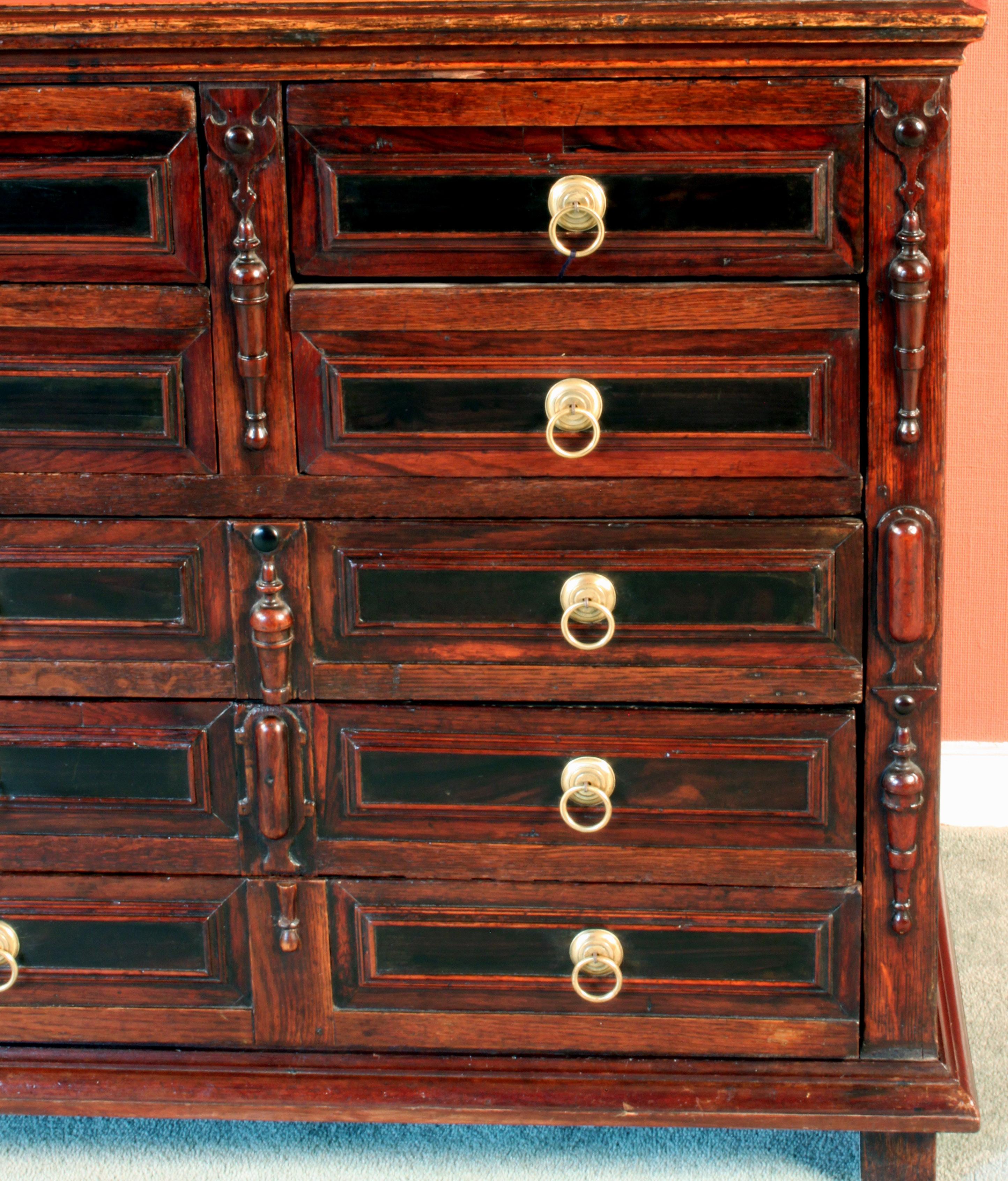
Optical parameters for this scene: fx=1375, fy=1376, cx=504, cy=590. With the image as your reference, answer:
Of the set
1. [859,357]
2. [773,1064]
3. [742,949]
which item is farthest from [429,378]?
[773,1064]

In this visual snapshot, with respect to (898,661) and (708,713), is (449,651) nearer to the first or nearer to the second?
(708,713)

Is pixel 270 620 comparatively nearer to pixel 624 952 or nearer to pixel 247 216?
pixel 247 216

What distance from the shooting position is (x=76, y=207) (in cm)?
113

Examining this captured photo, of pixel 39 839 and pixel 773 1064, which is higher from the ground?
pixel 39 839

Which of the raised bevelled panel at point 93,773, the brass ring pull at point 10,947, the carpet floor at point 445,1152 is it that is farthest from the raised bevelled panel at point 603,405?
the carpet floor at point 445,1152

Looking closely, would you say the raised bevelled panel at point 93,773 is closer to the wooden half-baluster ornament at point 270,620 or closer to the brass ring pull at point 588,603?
the wooden half-baluster ornament at point 270,620

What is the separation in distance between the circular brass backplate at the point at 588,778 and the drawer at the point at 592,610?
0.06 metres

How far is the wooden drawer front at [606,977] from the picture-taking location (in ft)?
4.07

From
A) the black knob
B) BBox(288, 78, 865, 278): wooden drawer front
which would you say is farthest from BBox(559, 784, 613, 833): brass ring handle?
BBox(288, 78, 865, 278): wooden drawer front

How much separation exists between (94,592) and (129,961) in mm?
354

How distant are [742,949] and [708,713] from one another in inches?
8.9

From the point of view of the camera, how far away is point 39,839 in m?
1.26

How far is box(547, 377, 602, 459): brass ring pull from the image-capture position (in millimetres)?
1128

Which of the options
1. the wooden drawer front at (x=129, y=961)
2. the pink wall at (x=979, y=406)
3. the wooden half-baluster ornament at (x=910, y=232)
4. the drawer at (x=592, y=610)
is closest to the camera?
the wooden half-baluster ornament at (x=910, y=232)
